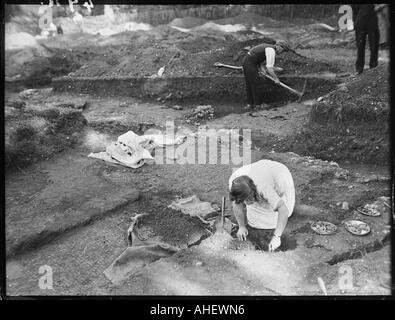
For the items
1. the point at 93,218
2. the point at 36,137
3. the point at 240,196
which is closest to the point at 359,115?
the point at 240,196

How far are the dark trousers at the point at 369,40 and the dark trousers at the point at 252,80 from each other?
3.39 ft

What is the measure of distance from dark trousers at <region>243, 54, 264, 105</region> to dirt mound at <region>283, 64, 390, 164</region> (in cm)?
59

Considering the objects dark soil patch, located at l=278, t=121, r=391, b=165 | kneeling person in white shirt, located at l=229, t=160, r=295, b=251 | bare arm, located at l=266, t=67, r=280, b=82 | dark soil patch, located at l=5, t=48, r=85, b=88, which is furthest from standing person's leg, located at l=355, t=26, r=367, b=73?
dark soil patch, located at l=5, t=48, r=85, b=88

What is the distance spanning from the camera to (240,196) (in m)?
3.54

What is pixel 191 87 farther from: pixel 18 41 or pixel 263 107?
pixel 18 41

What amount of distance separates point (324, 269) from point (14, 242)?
8.78 feet

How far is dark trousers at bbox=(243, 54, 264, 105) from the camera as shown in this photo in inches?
174

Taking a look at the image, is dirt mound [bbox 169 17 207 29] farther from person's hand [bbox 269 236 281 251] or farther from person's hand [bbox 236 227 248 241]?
person's hand [bbox 269 236 281 251]

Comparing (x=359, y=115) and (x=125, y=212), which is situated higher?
(x=359, y=115)

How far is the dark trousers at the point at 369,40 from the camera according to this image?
3.81 m

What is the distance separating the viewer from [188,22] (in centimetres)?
418

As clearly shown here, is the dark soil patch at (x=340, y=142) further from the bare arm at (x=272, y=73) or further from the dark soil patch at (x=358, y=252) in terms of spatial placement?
the dark soil patch at (x=358, y=252)

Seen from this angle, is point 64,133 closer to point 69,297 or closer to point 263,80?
point 69,297

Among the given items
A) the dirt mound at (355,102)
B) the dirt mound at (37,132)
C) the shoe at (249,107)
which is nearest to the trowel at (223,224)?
the shoe at (249,107)
